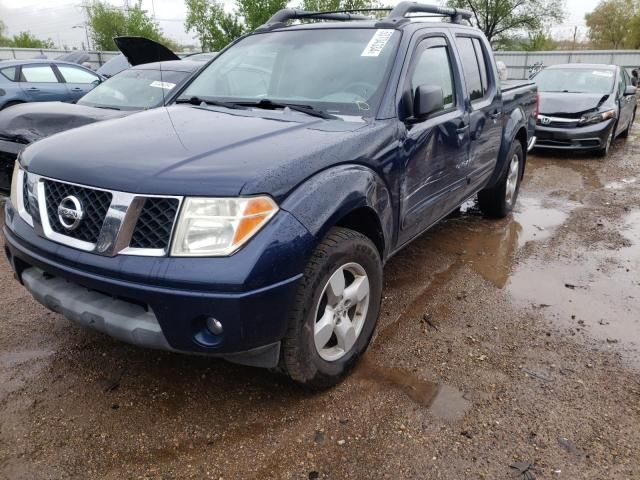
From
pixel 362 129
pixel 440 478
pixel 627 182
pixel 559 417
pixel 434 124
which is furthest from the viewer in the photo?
pixel 627 182

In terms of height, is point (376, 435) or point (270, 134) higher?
point (270, 134)

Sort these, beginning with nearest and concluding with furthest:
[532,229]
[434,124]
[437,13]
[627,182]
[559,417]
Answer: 1. [559,417]
2. [434,124]
3. [437,13]
4. [532,229]
5. [627,182]

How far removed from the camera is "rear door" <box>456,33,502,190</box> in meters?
3.96

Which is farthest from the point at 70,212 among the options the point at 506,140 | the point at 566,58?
the point at 566,58

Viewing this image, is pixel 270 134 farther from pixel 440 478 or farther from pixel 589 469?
pixel 589 469

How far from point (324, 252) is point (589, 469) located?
1430 mm

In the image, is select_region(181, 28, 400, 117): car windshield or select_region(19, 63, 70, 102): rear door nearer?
select_region(181, 28, 400, 117): car windshield

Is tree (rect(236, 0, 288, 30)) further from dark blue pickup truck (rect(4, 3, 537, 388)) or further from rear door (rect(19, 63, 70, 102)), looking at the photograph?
dark blue pickup truck (rect(4, 3, 537, 388))

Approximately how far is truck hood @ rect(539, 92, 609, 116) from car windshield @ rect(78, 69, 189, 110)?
605cm

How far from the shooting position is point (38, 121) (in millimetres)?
4922

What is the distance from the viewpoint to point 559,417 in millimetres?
2457

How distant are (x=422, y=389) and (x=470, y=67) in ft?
8.71

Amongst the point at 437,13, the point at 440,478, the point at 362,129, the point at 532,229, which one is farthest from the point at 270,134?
the point at 532,229

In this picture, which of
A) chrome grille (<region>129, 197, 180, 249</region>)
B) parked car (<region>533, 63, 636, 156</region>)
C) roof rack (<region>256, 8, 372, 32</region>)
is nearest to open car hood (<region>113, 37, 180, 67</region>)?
roof rack (<region>256, 8, 372, 32</region>)
